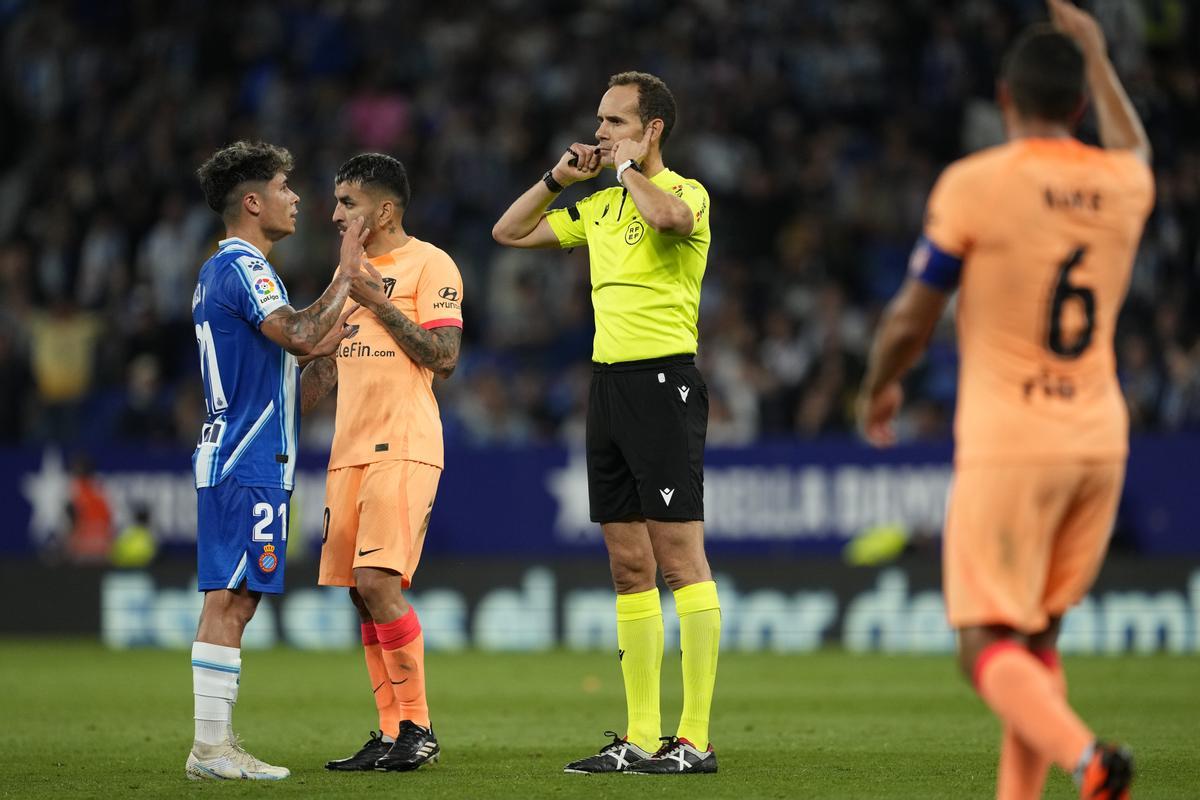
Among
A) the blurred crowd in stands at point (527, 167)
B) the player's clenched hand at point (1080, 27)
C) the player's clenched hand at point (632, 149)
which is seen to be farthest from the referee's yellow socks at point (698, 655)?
the blurred crowd in stands at point (527, 167)

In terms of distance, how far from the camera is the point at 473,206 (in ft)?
63.7

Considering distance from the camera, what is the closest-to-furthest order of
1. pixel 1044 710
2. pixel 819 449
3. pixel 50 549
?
pixel 1044 710
pixel 819 449
pixel 50 549

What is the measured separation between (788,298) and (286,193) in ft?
35.4

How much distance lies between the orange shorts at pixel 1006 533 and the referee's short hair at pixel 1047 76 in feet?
3.37

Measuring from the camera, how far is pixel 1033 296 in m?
4.81

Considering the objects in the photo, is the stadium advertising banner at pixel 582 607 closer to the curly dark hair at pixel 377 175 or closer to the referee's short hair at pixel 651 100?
the curly dark hair at pixel 377 175

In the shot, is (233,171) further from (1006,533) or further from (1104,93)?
(1006,533)

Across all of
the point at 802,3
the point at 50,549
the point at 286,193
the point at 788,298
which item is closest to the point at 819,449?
the point at 788,298

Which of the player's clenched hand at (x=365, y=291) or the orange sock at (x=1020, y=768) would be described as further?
the player's clenched hand at (x=365, y=291)

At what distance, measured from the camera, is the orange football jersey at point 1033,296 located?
4785 millimetres

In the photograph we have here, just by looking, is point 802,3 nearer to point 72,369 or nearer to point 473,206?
point 473,206

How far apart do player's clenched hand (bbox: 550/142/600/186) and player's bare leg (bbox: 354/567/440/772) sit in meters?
1.86

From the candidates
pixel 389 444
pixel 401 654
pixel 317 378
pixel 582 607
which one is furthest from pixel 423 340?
pixel 582 607

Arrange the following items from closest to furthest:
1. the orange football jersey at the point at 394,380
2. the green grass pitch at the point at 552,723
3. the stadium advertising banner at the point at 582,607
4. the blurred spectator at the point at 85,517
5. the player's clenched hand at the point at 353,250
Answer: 1. the green grass pitch at the point at 552,723
2. the player's clenched hand at the point at 353,250
3. the orange football jersey at the point at 394,380
4. the stadium advertising banner at the point at 582,607
5. the blurred spectator at the point at 85,517
